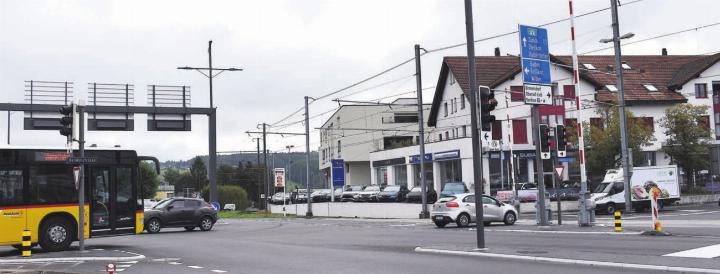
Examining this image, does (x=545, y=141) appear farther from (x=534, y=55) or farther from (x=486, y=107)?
(x=486, y=107)

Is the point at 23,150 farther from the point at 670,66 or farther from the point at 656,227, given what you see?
the point at 670,66

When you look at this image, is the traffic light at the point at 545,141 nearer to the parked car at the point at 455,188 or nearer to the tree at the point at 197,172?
the parked car at the point at 455,188

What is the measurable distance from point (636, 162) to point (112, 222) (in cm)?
3507

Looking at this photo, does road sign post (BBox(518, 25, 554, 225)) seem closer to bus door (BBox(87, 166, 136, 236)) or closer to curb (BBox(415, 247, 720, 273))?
curb (BBox(415, 247, 720, 273))

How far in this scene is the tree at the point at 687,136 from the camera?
146ft

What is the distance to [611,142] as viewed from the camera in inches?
1742

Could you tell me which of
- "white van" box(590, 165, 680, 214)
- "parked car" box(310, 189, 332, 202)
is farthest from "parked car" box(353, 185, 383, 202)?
"white van" box(590, 165, 680, 214)

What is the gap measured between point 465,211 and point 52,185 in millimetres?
15691

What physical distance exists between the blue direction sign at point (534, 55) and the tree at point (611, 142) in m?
20.9

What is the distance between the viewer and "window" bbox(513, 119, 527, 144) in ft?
181

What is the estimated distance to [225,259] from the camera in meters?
16.5

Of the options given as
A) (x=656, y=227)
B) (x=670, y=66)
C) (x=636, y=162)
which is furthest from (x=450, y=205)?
(x=670, y=66)

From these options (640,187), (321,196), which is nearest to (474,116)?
(640,187)

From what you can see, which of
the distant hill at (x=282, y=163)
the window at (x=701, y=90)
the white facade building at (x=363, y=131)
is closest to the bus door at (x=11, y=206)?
the window at (x=701, y=90)
